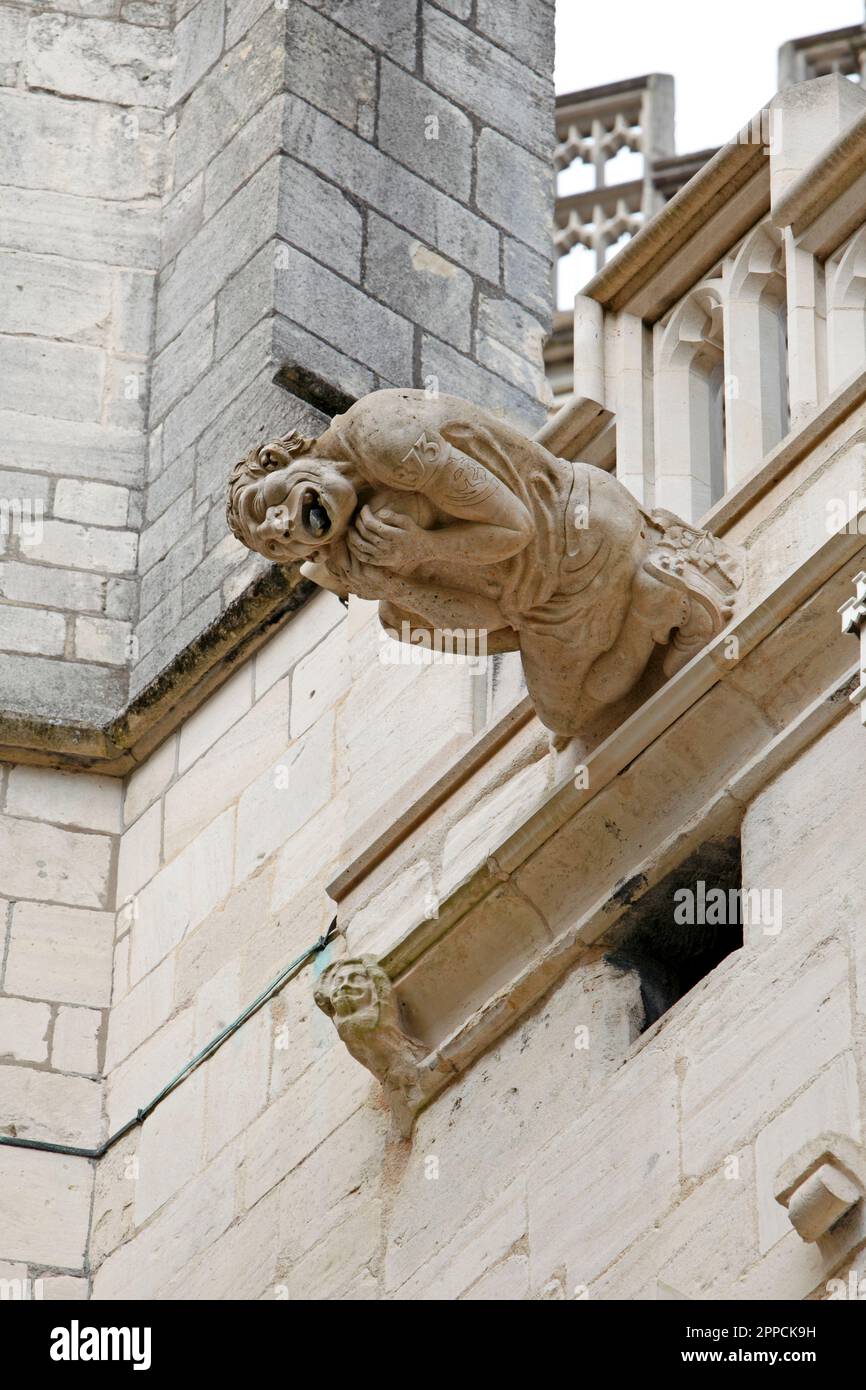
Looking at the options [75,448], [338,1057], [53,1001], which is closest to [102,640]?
[75,448]

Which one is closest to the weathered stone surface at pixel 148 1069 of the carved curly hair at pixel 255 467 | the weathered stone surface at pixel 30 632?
the weathered stone surface at pixel 30 632

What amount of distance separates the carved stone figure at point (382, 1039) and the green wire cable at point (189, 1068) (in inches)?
21.6

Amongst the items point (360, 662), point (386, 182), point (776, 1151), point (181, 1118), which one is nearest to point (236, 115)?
point (386, 182)

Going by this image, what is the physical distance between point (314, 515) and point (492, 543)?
28cm

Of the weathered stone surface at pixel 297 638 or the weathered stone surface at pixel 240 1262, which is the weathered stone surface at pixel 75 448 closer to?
the weathered stone surface at pixel 297 638

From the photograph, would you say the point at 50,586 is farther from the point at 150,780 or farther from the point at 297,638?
the point at 297,638

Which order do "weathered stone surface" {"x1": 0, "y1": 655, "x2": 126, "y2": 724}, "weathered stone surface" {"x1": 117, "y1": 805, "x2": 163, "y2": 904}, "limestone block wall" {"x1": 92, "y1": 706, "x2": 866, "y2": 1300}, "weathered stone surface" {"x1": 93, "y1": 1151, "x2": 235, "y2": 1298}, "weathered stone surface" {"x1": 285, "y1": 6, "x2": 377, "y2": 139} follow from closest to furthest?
"limestone block wall" {"x1": 92, "y1": 706, "x2": 866, "y2": 1300}
"weathered stone surface" {"x1": 93, "y1": 1151, "x2": 235, "y2": 1298}
"weathered stone surface" {"x1": 117, "y1": 805, "x2": 163, "y2": 904}
"weathered stone surface" {"x1": 0, "y1": 655, "x2": 126, "y2": 724}
"weathered stone surface" {"x1": 285, "y1": 6, "x2": 377, "y2": 139}

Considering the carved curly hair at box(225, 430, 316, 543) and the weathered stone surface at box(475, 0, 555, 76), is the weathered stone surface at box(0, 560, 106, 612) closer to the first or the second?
the weathered stone surface at box(475, 0, 555, 76)

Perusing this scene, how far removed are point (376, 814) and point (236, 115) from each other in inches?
102

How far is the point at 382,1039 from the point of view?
5570 mm

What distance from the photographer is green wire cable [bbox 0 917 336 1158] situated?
246 inches

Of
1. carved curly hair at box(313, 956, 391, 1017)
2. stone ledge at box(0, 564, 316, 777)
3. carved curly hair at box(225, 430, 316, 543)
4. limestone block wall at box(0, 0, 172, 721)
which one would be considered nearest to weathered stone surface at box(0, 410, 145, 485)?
limestone block wall at box(0, 0, 172, 721)

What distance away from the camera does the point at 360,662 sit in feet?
21.7
